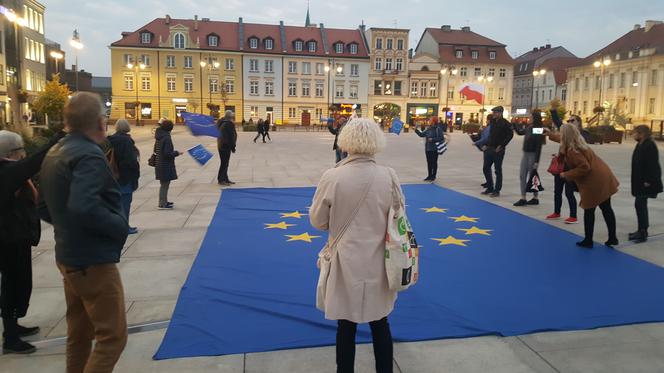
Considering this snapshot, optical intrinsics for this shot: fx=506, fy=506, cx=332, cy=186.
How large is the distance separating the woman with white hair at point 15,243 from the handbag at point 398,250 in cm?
257

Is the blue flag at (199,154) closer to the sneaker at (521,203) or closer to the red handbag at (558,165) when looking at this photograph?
the sneaker at (521,203)

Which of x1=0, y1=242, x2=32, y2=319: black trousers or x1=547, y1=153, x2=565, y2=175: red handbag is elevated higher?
x1=547, y1=153, x2=565, y2=175: red handbag

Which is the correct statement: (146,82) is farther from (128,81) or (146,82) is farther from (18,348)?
(18,348)

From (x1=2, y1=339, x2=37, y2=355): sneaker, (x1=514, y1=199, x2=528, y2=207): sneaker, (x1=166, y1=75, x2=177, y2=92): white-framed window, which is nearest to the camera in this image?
(x1=2, y1=339, x2=37, y2=355): sneaker

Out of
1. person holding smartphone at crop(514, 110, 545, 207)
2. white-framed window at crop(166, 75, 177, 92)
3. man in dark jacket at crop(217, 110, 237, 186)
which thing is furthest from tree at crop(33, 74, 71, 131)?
person holding smartphone at crop(514, 110, 545, 207)

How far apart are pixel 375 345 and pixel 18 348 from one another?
2842 mm

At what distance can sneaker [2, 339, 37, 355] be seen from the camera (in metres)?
3.99

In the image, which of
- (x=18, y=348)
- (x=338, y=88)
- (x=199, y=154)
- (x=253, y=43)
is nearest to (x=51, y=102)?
(x=199, y=154)

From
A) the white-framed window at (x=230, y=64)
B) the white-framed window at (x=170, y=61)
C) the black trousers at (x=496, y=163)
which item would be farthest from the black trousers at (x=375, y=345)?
the white-framed window at (x=170, y=61)

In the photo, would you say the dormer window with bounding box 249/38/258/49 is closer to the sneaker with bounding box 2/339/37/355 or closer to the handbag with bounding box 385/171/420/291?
the sneaker with bounding box 2/339/37/355

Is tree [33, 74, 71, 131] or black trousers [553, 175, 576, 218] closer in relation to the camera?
black trousers [553, 175, 576, 218]

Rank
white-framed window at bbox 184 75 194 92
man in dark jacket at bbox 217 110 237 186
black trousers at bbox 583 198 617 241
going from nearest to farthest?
black trousers at bbox 583 198 617 241
man in dark jacket at bbox 217 110 237 186
white-framed window at bbox 184 75 194 92

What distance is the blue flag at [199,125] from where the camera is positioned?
36.7 feet

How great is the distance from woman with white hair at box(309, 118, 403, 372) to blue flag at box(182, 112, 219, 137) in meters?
8.40
